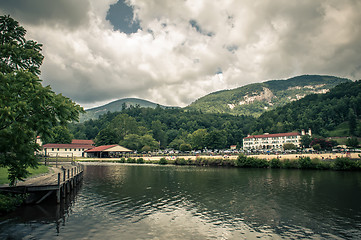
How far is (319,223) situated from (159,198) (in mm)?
13134

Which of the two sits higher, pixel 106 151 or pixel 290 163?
pixel 106 151

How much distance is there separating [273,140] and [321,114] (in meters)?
43.8

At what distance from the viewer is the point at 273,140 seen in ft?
496

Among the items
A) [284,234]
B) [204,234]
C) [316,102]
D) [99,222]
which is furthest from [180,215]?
[316,102]

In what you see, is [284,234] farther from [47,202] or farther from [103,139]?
[103,139]

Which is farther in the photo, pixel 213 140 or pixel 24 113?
pixel 213 140

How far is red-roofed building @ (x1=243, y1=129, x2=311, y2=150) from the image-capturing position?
142500 mm

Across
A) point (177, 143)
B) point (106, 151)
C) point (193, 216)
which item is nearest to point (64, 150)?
point (106, 151)

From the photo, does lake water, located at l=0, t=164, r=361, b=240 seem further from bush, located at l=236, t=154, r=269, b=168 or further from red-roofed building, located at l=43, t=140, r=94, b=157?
red-roofed building, located at l=43, t=140, r=94, b=157

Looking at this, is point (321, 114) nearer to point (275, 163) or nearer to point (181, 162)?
point (275, 163)

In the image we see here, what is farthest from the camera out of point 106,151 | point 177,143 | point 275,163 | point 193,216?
point 177,143

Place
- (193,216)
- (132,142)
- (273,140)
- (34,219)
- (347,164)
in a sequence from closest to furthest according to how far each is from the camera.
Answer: (34,219), (193,216), (347,164), (132,142), (273,140)

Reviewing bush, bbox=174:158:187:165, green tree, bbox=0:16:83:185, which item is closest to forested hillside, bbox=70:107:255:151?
bush, bbox=174:158:187:165

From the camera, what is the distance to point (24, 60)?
14.8 metres
